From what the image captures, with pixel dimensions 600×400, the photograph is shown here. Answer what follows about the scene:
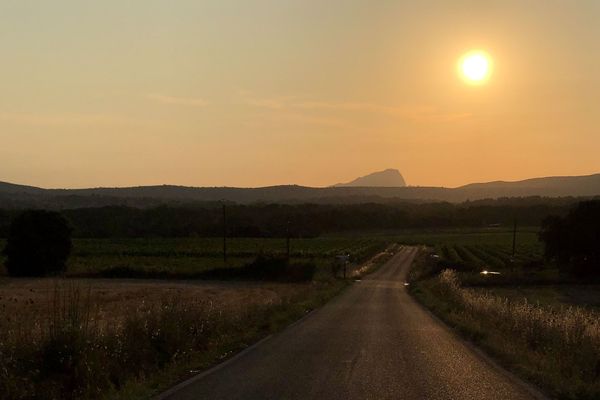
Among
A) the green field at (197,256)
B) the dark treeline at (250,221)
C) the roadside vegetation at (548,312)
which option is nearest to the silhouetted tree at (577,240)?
the roadside vegetation at (548,312)

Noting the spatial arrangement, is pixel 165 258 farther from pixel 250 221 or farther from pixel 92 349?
pixel 92 349

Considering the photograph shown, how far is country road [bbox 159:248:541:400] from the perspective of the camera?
→ 10.2 meters

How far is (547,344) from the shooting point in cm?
1530

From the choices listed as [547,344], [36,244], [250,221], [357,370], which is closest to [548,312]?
[547,344]

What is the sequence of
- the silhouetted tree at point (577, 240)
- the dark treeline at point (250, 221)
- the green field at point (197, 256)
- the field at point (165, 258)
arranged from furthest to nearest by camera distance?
the dark treeline at point (250, 221) → the green field at point (197, 256) → the field at point (165, 258) → the silhouetted tree at point (577, 240)

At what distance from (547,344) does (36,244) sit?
216 feet

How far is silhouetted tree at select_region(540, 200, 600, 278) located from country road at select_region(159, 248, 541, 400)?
52747 millimetres

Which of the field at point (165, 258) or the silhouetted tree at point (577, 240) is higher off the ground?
the silhouetted tree at point (577, 240)

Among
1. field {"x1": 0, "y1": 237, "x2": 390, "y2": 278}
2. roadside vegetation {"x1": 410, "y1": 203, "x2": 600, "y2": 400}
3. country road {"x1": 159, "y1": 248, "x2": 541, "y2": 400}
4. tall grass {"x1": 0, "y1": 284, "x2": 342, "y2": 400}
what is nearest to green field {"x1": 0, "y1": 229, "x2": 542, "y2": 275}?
field {"x1": 0, "y1": 237, "x2": 390, "y2": 278}

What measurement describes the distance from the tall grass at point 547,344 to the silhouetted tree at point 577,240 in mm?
48648

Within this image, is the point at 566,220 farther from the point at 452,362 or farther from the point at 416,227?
the point at 416,227

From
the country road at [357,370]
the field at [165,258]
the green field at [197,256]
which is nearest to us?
the country road at [357,370]

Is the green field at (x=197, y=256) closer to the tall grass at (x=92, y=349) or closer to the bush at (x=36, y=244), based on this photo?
the bush at (x=36, y=244)

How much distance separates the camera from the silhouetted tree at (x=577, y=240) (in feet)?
220
